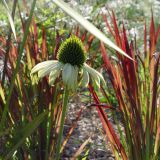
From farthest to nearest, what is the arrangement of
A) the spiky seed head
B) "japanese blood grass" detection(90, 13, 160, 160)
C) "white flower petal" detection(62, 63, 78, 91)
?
1. "japanese blood grass" detection(90, 13, 160, 160)
2. the spiky seed head
3. "white flower petal" detection(62, 63, 78, 91)

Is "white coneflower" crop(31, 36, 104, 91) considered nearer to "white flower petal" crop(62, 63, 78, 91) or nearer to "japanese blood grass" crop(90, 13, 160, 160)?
"white flower petal" crop(62, 63, 78, 91)

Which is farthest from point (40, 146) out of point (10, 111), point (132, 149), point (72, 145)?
point (72, 145)

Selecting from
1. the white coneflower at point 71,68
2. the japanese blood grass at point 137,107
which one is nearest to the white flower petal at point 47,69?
the white coneflower at point 71,68

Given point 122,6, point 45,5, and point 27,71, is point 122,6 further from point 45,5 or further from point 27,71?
point 27,71

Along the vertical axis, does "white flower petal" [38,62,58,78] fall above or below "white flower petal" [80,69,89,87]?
above

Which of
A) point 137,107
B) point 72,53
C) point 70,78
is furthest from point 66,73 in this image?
point 137,107

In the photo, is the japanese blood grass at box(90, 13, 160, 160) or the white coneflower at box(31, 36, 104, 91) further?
the japanese blood grass at box(90, 13, 160, 160)

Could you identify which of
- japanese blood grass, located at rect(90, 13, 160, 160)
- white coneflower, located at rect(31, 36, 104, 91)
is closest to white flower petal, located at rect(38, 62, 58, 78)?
white coneflower, located at rect(31, 36, 104, 91)

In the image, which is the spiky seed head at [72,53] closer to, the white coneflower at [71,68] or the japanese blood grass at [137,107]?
the white coneflower at [71,68]
